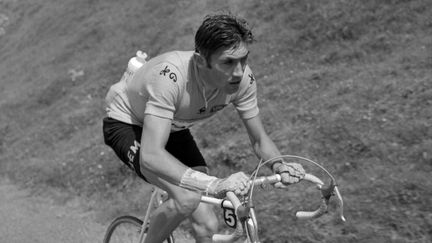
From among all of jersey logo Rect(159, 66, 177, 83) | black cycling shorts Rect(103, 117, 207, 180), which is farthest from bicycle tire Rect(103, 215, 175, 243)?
jersey logo Rect(159, 66, 177, 83)

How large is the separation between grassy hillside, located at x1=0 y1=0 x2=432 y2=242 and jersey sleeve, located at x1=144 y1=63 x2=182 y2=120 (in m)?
2.31

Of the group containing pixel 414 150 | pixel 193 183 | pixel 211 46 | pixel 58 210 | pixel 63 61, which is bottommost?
pixel 63 61

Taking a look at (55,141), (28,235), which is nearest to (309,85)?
(28,235)

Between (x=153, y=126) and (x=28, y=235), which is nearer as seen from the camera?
(x=153, y=126)

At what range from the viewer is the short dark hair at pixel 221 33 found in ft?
10.2

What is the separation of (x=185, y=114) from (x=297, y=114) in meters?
3.86

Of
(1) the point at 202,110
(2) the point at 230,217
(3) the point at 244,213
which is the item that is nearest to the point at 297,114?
(1) the point at 202,110

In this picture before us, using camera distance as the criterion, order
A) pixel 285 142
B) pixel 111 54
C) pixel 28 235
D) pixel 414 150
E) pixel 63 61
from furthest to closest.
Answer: pixel 63 61
pixel 111 54
pixel 28 235
pixel 285 142
pixel 414 150

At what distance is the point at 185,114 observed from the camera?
3.74 metres

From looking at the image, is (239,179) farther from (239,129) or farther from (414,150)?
(239,129)

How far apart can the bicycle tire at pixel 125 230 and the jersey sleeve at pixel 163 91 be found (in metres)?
1.49

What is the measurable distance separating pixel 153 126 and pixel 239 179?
0.78 m

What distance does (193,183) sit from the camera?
10.1ft

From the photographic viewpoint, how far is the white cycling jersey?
136 inches
